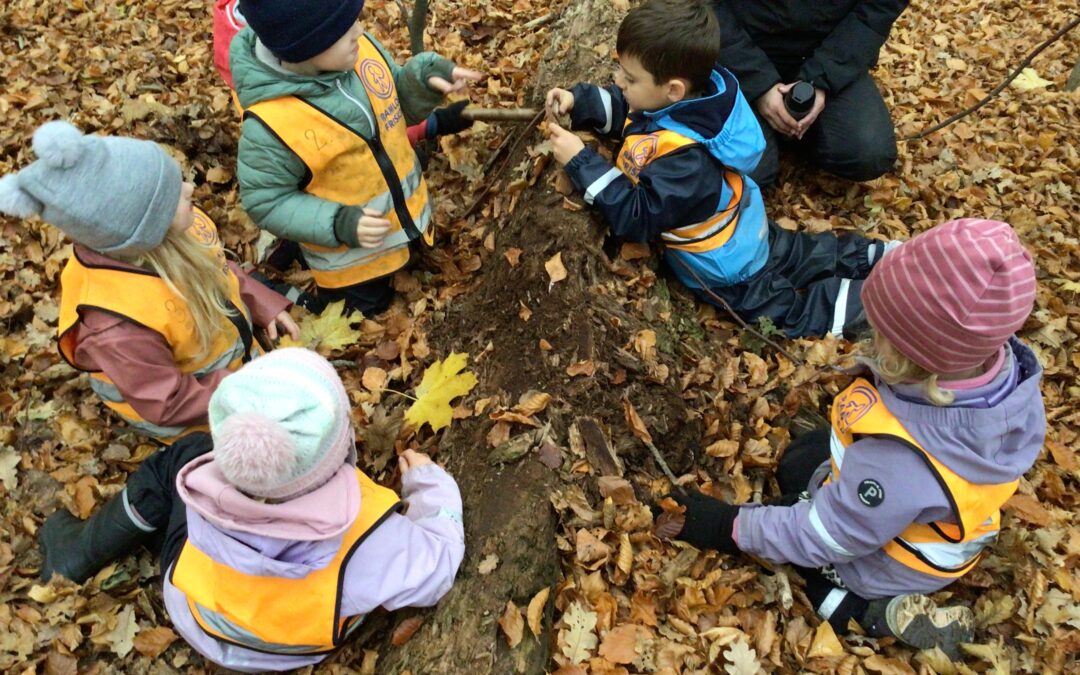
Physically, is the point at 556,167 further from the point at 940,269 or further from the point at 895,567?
the point at 895,567

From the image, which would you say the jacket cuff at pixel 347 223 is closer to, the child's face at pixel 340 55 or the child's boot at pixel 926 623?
the child's face at pixel 340 55

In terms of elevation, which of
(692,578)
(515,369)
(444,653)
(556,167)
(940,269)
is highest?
(940,269)

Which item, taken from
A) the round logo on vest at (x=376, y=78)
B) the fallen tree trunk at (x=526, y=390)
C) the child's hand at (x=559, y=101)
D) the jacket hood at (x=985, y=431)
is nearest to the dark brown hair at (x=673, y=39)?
the child's hand at (x=559, y=101)

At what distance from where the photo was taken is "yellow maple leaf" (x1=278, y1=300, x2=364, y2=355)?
13.5 ft

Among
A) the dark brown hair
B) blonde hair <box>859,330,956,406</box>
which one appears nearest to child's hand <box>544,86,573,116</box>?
the dark brown hair

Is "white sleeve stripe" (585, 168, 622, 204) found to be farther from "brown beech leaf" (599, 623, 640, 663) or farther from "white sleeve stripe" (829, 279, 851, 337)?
"brown beech leaf" (599, 623, 640, 663)

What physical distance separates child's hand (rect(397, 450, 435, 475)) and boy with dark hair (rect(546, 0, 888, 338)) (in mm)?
1594

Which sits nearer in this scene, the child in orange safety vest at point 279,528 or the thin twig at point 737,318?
the child in orange safety vest at point 279,528

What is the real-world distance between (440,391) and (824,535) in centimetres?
194

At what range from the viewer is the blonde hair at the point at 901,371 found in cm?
236

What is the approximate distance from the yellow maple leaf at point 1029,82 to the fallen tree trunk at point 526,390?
4450mm

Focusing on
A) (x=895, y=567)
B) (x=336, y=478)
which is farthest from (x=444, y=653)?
(x=895, y=567)

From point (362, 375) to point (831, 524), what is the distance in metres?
2.60

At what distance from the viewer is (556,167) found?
4.11 m
